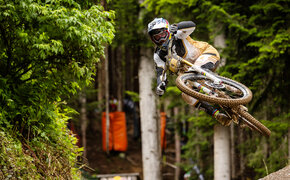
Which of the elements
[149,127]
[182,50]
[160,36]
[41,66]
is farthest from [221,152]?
[41,66]

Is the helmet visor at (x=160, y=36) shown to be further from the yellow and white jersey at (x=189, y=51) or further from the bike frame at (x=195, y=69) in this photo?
the yellow and white jersey at (x=189, y=51)

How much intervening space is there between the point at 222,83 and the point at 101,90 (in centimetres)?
2012

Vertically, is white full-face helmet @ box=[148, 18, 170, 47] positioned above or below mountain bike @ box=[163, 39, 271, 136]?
above

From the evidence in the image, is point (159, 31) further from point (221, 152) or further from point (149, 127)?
point (149, 127)

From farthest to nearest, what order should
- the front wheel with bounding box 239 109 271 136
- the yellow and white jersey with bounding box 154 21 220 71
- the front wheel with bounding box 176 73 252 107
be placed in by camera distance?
the yellow and white jersey with bounding box 154 21 220 71
the front wheel with bounding box 239 109 271 136
the front wheel with bounding box 176 73 252 107

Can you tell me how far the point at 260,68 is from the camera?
12.6m

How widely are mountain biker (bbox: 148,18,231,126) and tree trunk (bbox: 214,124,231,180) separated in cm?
583

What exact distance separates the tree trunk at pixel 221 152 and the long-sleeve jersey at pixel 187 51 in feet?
19.4

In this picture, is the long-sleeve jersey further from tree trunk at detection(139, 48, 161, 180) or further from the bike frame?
tree trunk at detection(139, 48, 161, 180)

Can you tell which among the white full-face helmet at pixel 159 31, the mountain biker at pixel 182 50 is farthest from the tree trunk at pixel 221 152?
the white full-face helmet at pixel 159 31

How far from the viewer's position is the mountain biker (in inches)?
300

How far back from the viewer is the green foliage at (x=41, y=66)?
7301mm

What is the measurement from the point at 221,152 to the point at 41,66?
25.6 ft

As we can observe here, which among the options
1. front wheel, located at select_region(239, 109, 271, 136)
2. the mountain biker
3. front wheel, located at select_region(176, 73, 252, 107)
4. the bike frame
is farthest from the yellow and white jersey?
front wheel, located at select_region(239, 109, 271, 136)
